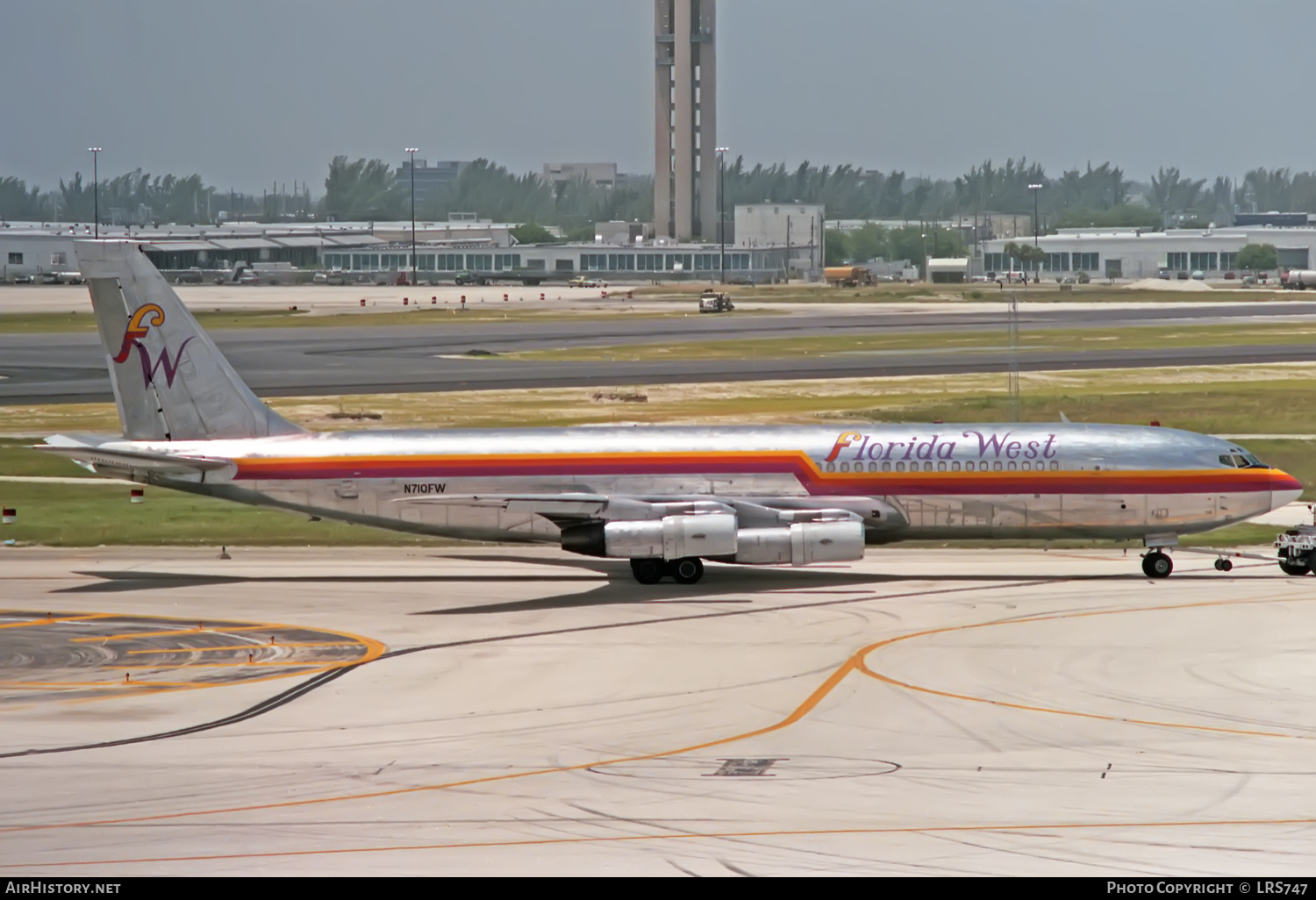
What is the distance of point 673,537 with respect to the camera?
4550 cm

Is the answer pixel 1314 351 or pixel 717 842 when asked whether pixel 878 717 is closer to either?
pixel 717 842

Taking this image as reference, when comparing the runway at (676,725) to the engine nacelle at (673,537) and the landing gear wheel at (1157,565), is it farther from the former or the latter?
the engine nacelle at (673,537)

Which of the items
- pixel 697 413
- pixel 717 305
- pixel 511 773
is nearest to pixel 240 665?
pixel 511 773

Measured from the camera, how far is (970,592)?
45219 millimetres

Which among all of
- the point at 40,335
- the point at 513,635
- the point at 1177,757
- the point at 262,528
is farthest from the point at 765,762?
the point at 40,335

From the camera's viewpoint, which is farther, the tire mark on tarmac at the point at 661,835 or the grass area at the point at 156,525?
the grass area at the point at 156,525

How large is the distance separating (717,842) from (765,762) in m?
5.30

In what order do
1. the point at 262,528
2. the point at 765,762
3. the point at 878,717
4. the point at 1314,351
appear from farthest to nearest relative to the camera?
the point at 1314,351, the point at 262,528, the point at 878,717, the point at 765,762

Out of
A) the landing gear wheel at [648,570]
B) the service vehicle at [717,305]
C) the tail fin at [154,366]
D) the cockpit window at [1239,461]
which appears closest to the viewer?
the cockpit window at [1239,461]

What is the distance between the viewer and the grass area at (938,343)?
11538 centimetres

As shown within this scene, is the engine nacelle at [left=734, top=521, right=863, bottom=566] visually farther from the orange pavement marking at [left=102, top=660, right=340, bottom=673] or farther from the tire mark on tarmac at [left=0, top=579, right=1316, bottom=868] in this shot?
the orange pavement marking at [left=102, top=660, right=340, bottom=673]

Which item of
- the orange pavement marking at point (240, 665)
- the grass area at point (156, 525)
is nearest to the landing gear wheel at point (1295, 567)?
the orange pavement marking at point (240, 665)

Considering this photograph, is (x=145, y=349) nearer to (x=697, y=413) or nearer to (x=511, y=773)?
(x=511, y=773)

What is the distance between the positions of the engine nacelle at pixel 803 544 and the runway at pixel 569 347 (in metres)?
50.5
